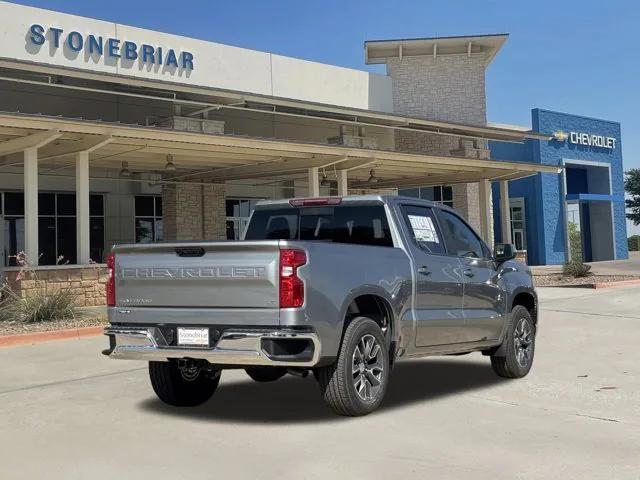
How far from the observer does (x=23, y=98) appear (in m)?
21.3

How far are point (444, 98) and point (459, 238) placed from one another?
82.3ft

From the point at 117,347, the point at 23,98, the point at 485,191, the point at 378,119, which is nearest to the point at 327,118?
the point at 378,119

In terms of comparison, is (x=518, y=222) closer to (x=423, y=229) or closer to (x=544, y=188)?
(x=544, y=188)

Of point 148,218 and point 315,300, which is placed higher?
point 148,218

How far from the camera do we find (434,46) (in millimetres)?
31562

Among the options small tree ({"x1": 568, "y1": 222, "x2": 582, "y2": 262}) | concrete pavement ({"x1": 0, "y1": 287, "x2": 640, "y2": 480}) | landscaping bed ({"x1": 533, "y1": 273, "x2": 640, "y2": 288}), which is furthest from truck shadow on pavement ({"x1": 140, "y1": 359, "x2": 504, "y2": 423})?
small tree ({"x1": 568, "y1": 222, "x2": 582, "y2": 262})

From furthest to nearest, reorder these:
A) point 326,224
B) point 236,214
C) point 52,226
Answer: point 236,214 < point 52,226 < point 326,224

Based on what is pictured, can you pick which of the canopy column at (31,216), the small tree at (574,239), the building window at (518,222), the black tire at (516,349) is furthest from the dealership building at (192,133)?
the black tire at (516,349)

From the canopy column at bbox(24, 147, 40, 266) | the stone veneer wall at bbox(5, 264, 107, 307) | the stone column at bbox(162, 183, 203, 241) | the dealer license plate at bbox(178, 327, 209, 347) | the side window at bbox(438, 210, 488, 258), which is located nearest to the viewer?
the dealer license plate at bbox(178, 327, 209, 347)

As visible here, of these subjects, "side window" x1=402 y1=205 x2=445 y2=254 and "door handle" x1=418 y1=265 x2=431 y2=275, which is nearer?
"door handle" x1=418 y1=265 x2=431 y2=275

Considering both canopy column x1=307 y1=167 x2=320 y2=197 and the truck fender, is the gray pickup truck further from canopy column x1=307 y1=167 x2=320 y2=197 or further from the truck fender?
canopy column x1=307 y1=167 x2=320 y2=197

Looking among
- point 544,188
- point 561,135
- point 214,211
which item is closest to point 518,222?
point 544,188

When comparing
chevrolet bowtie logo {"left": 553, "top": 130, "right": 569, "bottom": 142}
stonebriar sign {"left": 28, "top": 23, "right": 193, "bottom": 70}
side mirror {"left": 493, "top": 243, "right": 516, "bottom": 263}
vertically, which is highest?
stonebriar sign {"left": 28, "top": 23, "right": 193, "bottom": 70}

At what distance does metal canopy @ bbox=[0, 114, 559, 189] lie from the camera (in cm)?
1617
